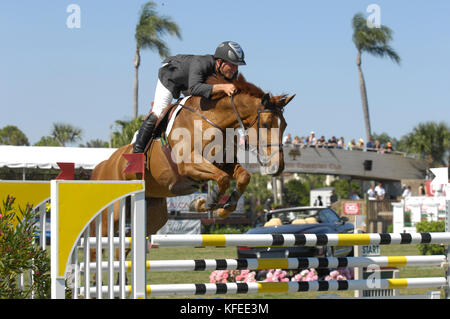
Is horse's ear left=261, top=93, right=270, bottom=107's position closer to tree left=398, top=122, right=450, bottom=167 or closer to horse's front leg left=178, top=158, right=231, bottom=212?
horse's front leg left=178, top=158, right=231, bottom=212

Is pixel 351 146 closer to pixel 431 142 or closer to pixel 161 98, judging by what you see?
pixel 431 142

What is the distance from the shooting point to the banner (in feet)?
59.3

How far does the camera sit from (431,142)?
32.4 m

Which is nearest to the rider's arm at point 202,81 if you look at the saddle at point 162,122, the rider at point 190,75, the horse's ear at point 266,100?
the rider at point 190,75

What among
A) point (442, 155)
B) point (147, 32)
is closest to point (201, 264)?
point (147, 32)

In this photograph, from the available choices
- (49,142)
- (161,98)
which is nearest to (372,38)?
(49,142)

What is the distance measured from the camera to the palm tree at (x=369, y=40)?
106 feet

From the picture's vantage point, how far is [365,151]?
29.6 metres

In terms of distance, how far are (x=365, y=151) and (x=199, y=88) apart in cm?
2533

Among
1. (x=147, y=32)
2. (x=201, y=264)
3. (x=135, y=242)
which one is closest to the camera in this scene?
(x=135, y=242)

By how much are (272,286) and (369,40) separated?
97.6 ft

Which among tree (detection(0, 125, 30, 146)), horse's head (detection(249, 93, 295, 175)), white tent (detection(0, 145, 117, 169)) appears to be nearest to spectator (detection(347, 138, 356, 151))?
white tent (detection(0, 145, 117, 169))
